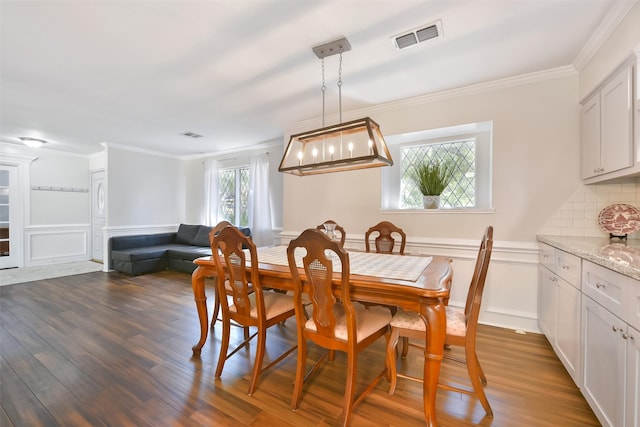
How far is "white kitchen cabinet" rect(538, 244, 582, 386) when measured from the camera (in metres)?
1.78

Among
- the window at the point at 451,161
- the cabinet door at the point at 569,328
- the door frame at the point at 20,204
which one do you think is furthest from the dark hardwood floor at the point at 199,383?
the door frame at the point at 20,204

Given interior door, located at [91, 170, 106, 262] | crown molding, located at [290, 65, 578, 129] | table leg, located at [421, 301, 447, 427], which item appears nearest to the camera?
table leg, located at [421, 301, 447, 427]

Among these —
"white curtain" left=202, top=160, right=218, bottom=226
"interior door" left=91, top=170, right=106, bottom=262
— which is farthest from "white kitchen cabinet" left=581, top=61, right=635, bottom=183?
"interior door" left=91, top=170, right=106, bottom=262

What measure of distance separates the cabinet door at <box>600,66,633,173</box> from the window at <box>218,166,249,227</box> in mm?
5283

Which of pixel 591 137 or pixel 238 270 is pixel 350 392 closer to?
pixel 238 270

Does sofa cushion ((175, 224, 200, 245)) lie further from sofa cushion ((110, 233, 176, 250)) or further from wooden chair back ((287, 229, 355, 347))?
wooden chair back ((287, 229, 355, 347))

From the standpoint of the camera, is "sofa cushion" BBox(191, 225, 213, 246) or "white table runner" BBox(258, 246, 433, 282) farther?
"sofa cushion" BBox(191, 225, 213, 246)

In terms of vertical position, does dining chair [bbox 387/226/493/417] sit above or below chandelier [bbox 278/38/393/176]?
below

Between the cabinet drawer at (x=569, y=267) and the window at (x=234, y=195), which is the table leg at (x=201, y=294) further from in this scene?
the window at (x=234, y=195)

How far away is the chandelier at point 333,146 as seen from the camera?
7.00 feet

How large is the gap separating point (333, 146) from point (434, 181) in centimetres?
149

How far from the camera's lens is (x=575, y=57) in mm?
2422

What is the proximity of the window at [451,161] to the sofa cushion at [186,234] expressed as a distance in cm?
443

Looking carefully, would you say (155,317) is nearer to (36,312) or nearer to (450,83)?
(36,312)
